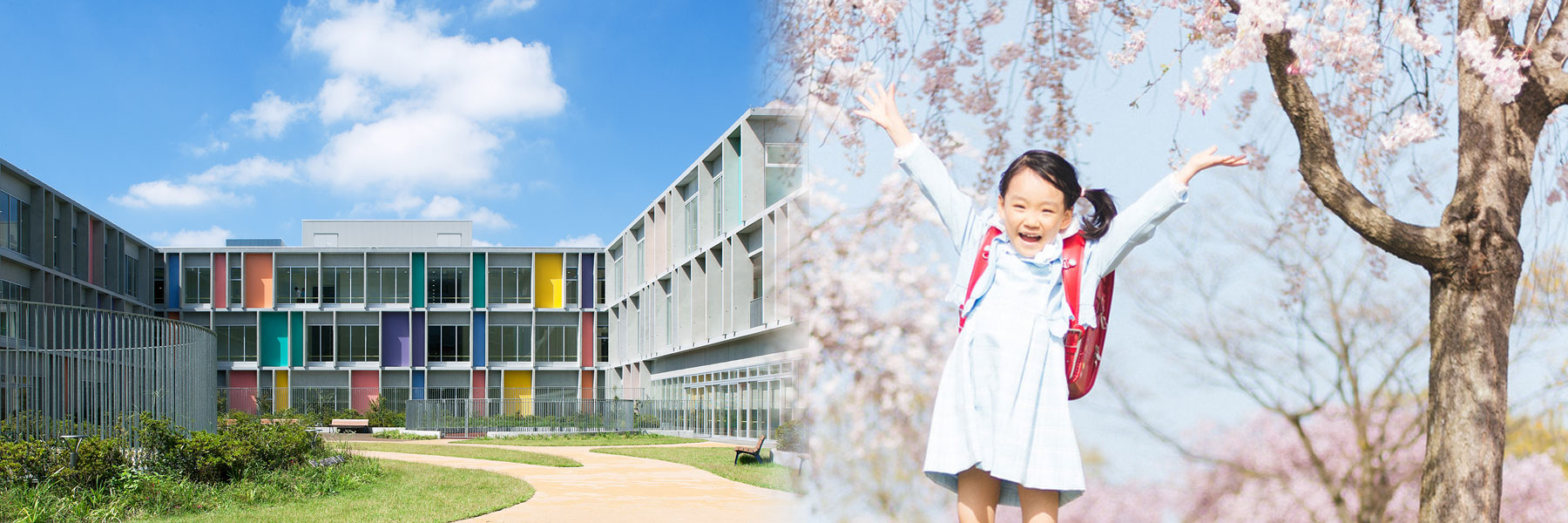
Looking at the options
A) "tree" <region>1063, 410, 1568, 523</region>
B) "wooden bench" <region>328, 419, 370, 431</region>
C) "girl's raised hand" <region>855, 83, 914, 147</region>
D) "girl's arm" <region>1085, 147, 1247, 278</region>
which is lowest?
"wooden bench" <region>328, 419, 370, 431</region>

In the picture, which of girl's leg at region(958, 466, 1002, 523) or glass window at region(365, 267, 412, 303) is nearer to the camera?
girl's leg at region(958, 466, 1002, 523)

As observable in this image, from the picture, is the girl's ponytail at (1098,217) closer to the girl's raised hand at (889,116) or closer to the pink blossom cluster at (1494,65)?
the girl's raised hand at (889,116)

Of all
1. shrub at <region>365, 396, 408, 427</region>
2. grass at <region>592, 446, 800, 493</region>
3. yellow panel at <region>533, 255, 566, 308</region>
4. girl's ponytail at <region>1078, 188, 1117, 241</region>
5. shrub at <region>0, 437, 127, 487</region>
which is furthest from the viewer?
yellow panel at <region>533, 255, 566, 308</region>

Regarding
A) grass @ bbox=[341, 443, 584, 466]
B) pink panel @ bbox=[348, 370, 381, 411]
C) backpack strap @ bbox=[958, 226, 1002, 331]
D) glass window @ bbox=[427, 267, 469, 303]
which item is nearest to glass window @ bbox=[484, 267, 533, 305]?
glass window @ bbox=[427, 267, 469, 303]

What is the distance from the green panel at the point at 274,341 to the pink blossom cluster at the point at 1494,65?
40.6m

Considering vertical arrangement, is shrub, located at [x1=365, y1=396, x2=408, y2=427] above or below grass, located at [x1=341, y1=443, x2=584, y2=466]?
below

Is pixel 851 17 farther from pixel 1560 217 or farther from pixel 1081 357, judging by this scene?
pixel 1560 217

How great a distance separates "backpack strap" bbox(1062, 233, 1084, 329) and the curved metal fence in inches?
401

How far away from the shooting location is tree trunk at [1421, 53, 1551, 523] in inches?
206

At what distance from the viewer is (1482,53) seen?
5266mm

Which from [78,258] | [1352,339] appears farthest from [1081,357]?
[78,258]

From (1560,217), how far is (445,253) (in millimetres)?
38413

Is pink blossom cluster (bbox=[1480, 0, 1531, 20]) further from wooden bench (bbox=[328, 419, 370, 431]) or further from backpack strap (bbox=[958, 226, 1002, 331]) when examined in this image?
wooden bench (bbox=[328, 419, 370, 431])

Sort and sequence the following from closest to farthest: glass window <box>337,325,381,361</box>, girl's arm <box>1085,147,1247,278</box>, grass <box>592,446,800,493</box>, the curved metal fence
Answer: girl's arm <box>1085,147,1247,278</box>, grass <box>592,446,800,493</box>, the curved metal fence, glass window <box>337,325,381,361</box>
